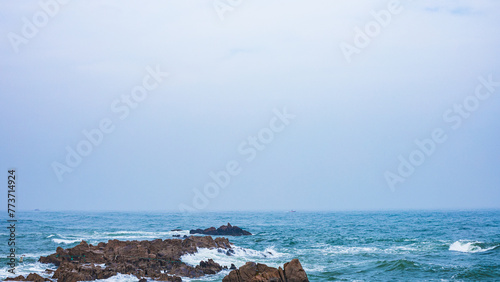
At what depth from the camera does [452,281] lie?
25.0 m

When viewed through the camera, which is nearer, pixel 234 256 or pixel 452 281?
pixel 452 281

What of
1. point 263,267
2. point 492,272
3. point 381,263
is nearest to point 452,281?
point 492,272

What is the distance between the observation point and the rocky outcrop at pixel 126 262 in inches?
934

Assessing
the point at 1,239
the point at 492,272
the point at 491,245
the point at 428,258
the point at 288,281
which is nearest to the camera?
the point at 288,281

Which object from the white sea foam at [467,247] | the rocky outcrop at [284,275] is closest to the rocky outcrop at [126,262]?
the rocky outcrop at [284,275]

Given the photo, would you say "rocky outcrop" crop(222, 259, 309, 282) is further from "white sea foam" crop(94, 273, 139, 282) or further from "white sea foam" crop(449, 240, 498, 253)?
"white sea foam" crop(449, 240, 498, 253)

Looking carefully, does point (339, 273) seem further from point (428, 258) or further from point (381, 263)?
point (428, 258)

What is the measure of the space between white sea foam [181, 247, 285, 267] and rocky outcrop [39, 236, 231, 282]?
2.68 feet

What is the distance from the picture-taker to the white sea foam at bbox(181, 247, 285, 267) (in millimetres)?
30666

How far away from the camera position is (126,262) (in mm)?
26516

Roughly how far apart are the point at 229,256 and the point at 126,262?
9477 millimetres

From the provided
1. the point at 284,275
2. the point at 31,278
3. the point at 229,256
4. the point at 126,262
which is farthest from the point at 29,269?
the point at 284,275

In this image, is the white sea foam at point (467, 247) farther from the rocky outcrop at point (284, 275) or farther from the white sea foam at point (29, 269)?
the white sea foam at point (29, 269)

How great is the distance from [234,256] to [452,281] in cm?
1527
